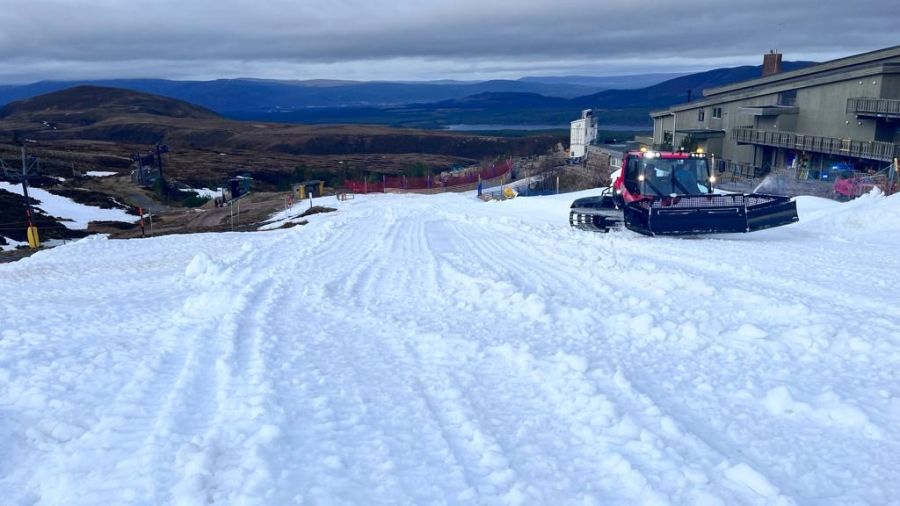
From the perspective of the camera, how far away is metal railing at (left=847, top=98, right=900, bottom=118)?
29781 mm

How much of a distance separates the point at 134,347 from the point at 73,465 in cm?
274

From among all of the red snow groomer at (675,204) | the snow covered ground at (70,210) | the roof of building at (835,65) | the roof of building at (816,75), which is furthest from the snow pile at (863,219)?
the snow covered ground at (70,210)

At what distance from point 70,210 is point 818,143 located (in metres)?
44.1

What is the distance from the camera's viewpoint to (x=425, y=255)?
13.8 m

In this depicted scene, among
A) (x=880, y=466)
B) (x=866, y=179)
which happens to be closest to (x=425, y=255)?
(x=880, y=466)

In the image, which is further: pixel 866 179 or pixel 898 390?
pixel 866 179

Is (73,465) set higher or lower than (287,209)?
higher

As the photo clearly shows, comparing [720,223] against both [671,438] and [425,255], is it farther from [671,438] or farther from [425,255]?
[671,438]

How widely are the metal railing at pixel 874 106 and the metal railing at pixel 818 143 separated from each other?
1.38 m

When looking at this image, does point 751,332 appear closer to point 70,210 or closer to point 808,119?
point 808,119

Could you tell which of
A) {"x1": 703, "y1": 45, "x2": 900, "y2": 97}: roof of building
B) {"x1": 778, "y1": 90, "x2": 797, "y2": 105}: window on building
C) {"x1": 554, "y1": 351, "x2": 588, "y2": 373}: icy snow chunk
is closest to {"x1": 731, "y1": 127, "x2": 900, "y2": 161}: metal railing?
{"x1": 778, "y1": 90, "x2": 797, "y2": 105}: window on building

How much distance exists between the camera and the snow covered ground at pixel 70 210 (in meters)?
38.7

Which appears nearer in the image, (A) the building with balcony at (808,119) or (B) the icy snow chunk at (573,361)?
(B) the icy snow chunk at (573,361)

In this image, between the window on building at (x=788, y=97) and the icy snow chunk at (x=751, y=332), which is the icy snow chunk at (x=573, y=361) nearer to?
the icy snow chunk at (x=751, y=332)
